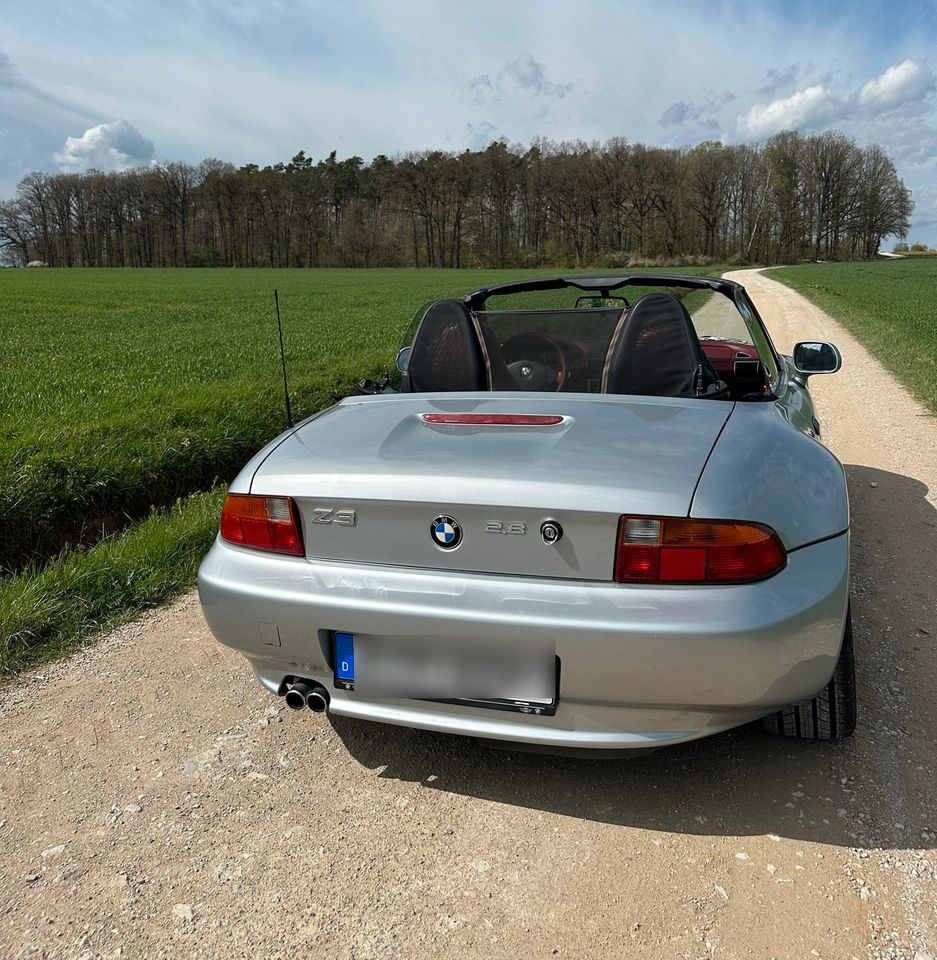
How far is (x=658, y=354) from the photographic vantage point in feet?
9.36

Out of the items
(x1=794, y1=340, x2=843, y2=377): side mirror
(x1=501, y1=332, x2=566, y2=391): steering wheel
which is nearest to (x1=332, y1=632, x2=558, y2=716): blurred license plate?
(x1=501, y1=332, x2=566, y2=391): steering wheel

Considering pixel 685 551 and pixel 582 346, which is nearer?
pixel 685 551

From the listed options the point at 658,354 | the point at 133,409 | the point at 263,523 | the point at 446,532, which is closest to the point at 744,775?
the point at 446,532

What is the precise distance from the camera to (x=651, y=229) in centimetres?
7575

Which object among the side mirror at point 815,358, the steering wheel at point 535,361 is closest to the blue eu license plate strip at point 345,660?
the steering wheel at point 535,361

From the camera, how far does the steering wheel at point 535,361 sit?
3186 mm

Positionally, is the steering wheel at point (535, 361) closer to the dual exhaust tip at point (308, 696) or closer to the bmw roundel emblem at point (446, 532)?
the bmw roundel emblem at point (446, 532)

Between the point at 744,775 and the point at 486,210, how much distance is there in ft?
295

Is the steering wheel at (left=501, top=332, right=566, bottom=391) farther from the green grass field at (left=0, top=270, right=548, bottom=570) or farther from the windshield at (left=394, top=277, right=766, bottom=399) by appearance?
the green grass field at (left=0, top=270, right=548, bottom=570)

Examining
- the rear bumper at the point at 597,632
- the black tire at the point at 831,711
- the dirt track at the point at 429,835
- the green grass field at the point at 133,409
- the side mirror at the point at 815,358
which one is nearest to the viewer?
the dirt track at the point at 429,835

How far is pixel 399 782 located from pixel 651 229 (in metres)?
79.7

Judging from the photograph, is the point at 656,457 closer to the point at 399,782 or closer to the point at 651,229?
the point at 399,782

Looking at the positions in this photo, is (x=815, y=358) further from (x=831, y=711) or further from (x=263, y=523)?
(x=263, y=523)

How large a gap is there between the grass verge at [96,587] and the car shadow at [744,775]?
1.47 metres
